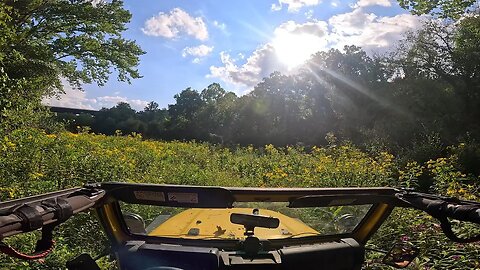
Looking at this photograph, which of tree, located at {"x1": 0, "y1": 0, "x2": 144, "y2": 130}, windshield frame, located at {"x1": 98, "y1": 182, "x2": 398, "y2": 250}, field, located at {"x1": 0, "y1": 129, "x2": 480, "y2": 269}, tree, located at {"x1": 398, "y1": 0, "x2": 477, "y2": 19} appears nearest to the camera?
windshield frame, located at {"x1": 98, "y1": 182, "x2": 398, "y2": 250}

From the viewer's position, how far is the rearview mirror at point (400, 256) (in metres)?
1.97

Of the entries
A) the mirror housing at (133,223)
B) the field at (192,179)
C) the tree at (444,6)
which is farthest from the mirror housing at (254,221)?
the tree at (444,6)

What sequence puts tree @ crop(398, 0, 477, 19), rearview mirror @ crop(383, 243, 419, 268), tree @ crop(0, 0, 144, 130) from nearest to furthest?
rearview mirror @ crop(383, 243, 419, 268) < tree @ crop(398, 0, 477, 19) < tree @ crop(0, 0, 144, 130)

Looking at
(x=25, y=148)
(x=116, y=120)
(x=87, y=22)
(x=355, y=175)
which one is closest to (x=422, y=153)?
(x=355, y=175)

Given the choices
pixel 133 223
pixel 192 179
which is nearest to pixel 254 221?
pixel 133 223

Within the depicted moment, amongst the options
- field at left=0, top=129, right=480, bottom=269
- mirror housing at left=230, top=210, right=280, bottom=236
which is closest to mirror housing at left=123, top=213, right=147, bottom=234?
mirror housing at left=230, top=210, right=280, bottom=236

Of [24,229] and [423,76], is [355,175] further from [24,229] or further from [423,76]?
[423,76]

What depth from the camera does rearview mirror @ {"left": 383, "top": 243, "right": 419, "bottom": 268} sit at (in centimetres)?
197

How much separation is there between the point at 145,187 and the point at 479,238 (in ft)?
4.24

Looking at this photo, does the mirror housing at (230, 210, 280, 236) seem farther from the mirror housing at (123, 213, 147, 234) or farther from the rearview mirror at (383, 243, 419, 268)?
the rearview mirror at (383, 243, 419, 268)

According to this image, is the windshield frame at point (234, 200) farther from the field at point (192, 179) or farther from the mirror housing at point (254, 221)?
the field at point (192, 179)

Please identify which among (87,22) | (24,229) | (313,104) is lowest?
(24,229)

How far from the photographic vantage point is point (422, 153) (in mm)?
14125

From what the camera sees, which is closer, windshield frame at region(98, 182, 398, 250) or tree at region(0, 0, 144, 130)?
windshield frame at region(98, 182, 398, 250)
